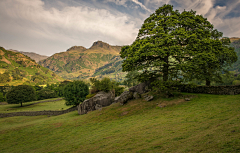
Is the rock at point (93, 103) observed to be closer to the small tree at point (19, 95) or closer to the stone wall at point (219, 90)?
the stone wall at point (219, 90)

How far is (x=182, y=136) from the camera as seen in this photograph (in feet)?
29.6

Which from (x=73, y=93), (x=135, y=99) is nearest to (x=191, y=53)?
(x=135, y=99)

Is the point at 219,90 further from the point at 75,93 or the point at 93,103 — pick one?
the point at 75,93

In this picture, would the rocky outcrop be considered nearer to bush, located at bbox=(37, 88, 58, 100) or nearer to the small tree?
the small tree

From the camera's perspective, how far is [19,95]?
2247 inches

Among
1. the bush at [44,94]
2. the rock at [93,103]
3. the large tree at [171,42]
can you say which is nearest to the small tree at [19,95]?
the bush at [44,94]

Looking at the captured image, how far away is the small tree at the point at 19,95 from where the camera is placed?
56403mm

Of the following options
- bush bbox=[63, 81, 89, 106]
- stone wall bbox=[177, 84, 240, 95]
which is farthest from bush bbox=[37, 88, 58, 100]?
stone wall bbox=[177, 84, 240, 95]

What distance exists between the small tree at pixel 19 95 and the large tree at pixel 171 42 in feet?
195

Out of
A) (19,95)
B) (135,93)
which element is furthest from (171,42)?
(19,95)

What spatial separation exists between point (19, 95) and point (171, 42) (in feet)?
225

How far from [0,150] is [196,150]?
20875 mm

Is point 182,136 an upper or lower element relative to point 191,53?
lower

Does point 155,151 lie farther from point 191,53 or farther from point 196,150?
point 191,53
